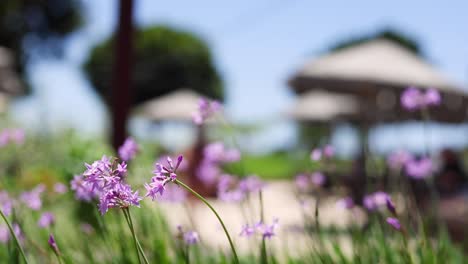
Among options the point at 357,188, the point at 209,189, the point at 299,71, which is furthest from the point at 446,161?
the point at 209,189

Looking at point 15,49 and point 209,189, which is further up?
point 15,49

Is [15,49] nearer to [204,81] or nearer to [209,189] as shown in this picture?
[204,81]

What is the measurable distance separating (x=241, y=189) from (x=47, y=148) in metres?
7.21

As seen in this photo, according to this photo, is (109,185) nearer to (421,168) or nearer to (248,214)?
(421,168)

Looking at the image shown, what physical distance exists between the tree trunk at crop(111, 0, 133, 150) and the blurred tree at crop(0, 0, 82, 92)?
71.4 feet

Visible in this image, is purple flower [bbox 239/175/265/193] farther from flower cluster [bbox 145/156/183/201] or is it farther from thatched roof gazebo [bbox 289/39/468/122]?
thatched roof gazebo [bbox 289/39/468/122]

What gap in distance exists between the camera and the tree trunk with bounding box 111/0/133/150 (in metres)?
5.68

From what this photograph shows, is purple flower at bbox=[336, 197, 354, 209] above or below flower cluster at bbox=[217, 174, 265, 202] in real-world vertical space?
below

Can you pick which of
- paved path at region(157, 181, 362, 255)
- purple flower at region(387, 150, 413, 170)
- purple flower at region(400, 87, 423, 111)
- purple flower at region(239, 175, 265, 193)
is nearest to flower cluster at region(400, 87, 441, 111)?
purple flower at region(400, 87, 423, 111)

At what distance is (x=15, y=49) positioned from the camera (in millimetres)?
26719

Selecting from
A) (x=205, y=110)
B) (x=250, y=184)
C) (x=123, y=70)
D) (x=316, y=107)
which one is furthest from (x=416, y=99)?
(x=316, y=107)

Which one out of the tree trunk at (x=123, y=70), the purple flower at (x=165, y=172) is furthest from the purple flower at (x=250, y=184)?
the tree trunk at (x=123, y=70)

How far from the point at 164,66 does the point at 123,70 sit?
24.8 meters

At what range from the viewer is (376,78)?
738 centimetres
